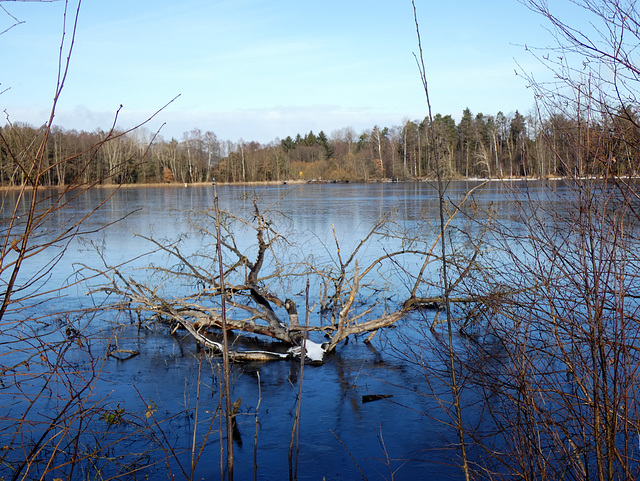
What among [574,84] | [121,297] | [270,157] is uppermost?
[270,157]

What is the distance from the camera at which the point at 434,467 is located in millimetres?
5934

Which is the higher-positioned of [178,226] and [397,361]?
[178,226]

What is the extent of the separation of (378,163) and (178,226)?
5380cm

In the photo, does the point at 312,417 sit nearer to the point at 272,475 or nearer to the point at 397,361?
the point at 272,475

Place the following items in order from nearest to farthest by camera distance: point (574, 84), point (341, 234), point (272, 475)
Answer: point (574, 84)
point (272, 475)
point (341, 234)

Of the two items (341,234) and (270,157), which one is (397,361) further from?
(270,157)

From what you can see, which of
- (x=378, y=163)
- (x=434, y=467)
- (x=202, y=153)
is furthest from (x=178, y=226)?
(x=202, y=153)

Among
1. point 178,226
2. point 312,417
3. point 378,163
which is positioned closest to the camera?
point 312,417

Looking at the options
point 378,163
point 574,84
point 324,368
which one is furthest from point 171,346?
point 378,163

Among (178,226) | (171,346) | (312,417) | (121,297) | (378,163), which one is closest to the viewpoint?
(312,417)

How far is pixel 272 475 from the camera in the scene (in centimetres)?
570

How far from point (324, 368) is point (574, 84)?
6.23m

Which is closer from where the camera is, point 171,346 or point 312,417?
point 312,417

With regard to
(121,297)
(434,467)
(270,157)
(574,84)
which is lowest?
(434,467)
